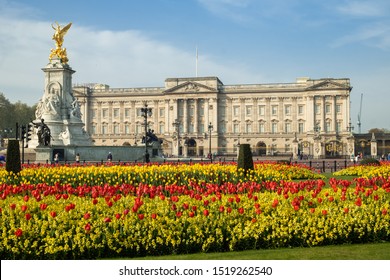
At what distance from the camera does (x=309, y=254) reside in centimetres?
786

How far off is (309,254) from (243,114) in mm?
85893

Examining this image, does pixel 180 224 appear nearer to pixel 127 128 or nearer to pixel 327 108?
pixel 327 108

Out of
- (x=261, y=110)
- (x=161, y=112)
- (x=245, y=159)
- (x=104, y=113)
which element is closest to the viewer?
(x=245, y=159)

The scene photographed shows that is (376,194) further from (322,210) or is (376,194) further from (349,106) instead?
(349,106)

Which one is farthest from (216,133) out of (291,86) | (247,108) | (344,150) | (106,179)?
(106,179)

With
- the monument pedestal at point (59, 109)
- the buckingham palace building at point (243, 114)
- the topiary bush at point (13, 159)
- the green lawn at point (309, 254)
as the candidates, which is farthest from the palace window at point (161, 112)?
the green lawn at point (309, 254)

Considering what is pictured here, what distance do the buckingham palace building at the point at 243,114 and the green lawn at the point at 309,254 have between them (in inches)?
3124

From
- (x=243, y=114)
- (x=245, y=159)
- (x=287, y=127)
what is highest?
(x=243, y=114)

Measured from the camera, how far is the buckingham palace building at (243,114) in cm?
8781

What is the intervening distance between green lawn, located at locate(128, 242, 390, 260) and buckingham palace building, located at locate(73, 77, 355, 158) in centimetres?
7935

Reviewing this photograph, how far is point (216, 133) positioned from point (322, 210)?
8276 centimetres

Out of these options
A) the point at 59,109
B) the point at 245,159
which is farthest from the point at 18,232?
the point at 59,109

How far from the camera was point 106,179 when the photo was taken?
57.1 feet

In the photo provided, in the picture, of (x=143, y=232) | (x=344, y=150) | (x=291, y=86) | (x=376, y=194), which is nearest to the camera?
(x=143, y=232)
